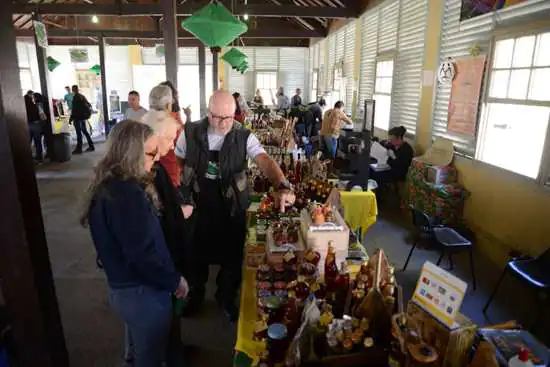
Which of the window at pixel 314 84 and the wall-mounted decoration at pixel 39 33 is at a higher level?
the wall-mounted decoration at pixel 39 33

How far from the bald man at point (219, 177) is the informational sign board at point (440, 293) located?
4.15 feet

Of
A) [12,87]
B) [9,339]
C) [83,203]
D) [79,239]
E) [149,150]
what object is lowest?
[79,239]

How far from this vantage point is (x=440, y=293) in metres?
1.22

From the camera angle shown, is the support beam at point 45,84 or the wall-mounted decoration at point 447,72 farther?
the support beam at point 45,84

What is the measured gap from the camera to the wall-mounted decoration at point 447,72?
4797mm

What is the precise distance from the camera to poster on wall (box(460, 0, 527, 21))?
12.7 ft

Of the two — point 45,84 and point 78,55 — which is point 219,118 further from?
point 78,55

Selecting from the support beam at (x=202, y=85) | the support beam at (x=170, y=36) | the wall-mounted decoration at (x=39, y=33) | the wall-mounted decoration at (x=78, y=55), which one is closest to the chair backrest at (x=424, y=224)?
the support beam at (x=170, y=36)

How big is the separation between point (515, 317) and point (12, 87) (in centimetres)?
363

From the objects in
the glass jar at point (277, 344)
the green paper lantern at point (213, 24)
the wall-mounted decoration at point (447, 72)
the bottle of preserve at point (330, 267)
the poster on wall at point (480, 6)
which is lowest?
the glass jar at point (277, 344)

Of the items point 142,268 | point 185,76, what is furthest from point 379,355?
point 185,76

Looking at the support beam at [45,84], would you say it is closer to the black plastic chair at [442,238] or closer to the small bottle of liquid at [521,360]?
the black plastic chair at [442,238]

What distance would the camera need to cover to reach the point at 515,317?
3.05 meters

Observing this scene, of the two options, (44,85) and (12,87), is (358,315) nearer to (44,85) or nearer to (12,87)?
(12,87)
